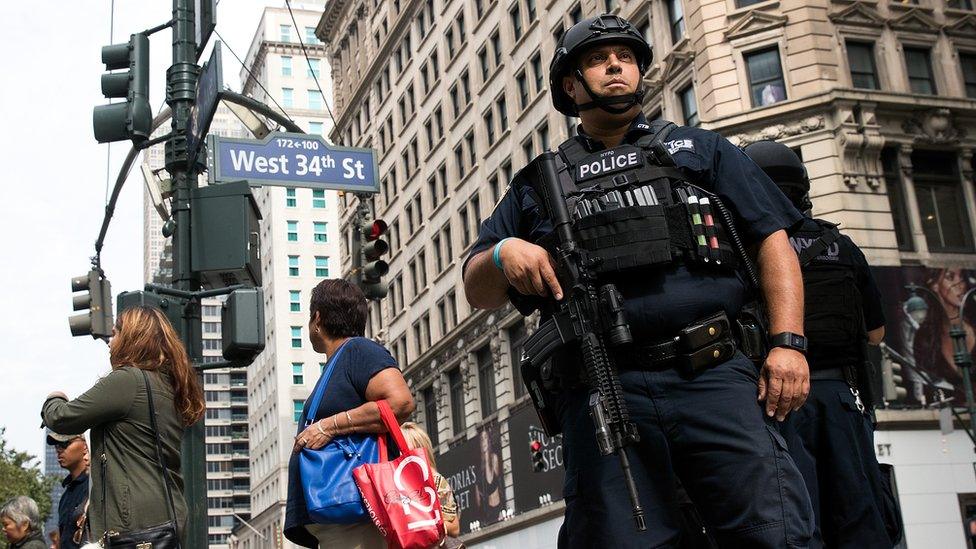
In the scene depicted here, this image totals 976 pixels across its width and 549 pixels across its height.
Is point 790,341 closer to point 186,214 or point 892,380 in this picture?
point 186,214

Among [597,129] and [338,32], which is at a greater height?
[338,32]

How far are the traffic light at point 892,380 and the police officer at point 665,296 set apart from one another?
74.7 ft

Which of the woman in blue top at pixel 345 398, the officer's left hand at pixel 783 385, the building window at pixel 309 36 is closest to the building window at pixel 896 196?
the woman in blue top at pixel 345 398

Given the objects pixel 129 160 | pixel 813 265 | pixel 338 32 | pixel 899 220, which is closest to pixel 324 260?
pixel 338 32

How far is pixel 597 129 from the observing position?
13.8 ft

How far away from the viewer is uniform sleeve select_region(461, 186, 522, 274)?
418 centimetres

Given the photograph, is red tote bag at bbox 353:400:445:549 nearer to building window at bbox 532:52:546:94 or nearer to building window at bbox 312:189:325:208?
building window at bbox 532:52:546:94

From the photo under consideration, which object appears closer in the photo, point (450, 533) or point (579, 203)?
point (579, 203)

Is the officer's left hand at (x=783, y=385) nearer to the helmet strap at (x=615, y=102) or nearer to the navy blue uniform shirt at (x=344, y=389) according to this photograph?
the helmet strap at (x=615, y=102)

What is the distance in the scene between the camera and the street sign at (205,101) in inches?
428

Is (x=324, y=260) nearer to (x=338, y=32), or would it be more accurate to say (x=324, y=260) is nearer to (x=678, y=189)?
(x=338, y=32)

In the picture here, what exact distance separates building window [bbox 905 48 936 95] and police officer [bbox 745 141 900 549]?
25010mm

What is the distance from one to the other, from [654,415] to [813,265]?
2.48m

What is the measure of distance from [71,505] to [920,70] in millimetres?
26025
